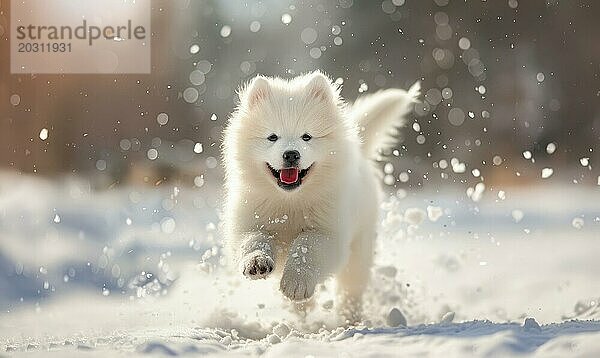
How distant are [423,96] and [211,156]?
0.89 m

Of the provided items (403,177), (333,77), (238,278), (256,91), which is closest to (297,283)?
(238,278)

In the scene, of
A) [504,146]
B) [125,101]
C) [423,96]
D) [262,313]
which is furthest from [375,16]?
[262,313]

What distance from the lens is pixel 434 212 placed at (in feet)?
10.1

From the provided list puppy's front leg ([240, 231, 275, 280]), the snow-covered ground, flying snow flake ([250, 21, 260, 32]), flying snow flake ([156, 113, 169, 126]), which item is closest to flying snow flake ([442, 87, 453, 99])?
the snow-covered ground

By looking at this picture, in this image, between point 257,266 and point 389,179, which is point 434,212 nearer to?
point 389,179

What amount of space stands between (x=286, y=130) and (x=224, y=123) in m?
0.42

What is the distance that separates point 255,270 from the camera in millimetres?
2148

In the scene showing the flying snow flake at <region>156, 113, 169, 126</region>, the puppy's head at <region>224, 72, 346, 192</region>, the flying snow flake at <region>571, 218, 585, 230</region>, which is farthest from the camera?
the flying snow flake at <region>156, 113, 169, 126</region>

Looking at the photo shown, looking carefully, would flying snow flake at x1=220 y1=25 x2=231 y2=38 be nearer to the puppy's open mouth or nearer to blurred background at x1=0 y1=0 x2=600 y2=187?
blurred background at x1=0 y1=0 x2=600 y2=187

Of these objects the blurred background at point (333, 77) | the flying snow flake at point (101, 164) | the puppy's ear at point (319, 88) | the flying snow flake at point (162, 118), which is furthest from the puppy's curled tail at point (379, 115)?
the flying snow flake at point (101, 164)

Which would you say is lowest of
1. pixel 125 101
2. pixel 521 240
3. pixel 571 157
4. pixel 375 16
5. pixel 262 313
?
pixel 262 313

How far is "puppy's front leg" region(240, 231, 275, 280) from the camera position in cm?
215

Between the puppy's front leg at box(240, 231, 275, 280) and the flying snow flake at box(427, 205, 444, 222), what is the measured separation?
89cm

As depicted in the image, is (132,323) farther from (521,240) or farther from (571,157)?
(571,157)
